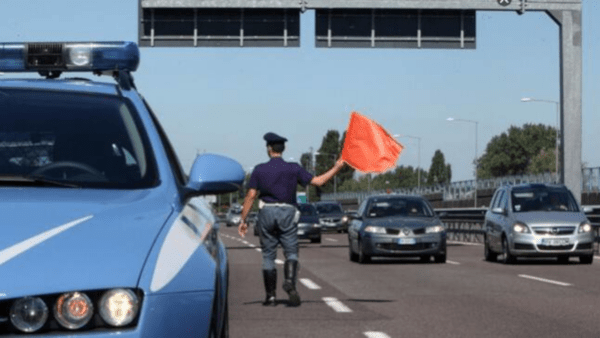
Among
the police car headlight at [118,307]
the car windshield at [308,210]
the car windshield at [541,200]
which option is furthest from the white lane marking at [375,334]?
the car windshield at [308,210]

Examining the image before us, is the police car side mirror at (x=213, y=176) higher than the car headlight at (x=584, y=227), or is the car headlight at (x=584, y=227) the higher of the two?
the police car side mirror at (x=213, y=176)

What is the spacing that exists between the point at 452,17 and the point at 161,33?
7.53 metres

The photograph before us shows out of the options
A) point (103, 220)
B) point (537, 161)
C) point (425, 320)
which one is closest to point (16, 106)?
point (103, 220)

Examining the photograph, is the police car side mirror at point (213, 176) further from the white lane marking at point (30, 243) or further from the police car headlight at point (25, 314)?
the police car headlight at point (25, 314)

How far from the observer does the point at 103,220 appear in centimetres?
504

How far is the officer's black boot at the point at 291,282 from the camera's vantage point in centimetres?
1491

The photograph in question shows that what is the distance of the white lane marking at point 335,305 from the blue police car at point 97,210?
721 centimetres

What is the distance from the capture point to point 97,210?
5.16m

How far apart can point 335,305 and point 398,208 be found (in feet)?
45.8

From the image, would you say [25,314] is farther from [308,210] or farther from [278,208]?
[308,210]

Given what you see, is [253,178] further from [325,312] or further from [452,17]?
[452,17]

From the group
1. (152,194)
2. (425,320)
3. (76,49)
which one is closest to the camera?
(152,194)

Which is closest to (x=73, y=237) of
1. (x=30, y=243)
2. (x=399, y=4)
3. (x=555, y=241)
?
(x=30, y=243)

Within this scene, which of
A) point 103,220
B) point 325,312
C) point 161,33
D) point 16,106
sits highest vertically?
point 161,33
